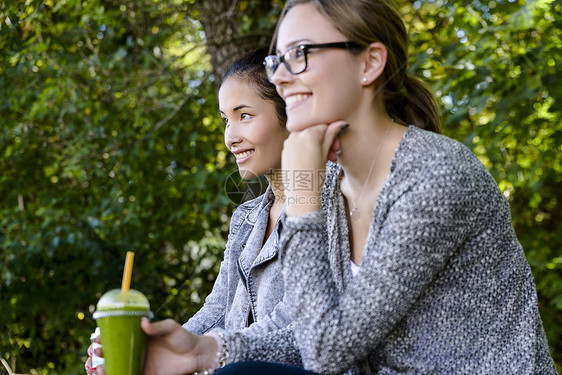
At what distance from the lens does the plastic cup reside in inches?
50.1

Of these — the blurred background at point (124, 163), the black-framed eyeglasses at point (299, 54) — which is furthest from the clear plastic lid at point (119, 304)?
the blurred background at point (124, 163)

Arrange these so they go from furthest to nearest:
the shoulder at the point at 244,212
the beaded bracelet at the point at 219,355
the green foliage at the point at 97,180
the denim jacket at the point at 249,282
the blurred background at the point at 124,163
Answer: the green foliage at the point at 97,180
the blurred background at the point at 124,163
the shoulder at the point at 244,212
the denim jacket at the point at 249,282
the beaded bracelet at the point at 219,355

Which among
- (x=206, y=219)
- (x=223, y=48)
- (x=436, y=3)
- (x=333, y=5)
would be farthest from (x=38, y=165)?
(x=333, y=5)

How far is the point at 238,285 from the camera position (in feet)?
7.97

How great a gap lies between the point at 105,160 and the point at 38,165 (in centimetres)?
62

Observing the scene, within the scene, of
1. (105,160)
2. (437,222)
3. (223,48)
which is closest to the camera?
(437,222)

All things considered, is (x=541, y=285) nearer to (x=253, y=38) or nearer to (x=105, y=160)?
(x=253, y=38)

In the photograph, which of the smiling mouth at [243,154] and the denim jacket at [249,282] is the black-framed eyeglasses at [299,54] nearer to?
the denim jacket at [249,282]

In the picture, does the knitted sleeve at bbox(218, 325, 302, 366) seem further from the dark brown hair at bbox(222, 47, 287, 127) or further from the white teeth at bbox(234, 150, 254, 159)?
the dark brown hair at bbox(222, 47, 287, 127)

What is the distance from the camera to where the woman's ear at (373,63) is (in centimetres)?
170

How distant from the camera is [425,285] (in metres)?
1.50

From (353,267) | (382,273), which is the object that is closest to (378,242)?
(382,273)

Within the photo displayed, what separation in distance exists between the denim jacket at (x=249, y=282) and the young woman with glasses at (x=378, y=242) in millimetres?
405

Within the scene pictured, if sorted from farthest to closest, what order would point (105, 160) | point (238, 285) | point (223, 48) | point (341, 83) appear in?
point (105, 160) < point (223, 48) < point (238, 285) < point (341, 83)
